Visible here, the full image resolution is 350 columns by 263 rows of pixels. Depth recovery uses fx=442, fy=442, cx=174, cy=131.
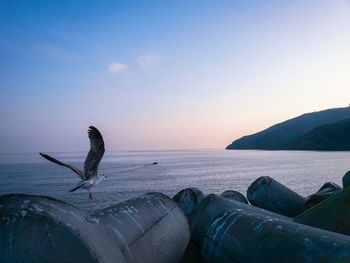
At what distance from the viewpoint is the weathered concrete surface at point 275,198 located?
992 cm

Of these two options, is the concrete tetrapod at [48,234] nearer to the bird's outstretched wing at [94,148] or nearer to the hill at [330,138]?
the bird's outstretched wing at [94,148]

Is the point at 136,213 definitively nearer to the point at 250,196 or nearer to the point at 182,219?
the point at 182,219

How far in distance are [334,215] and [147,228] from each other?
228 centimetres

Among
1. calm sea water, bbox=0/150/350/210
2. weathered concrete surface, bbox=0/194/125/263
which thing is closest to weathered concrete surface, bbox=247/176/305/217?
weathered concrete surface, bbox=0/194/125/263

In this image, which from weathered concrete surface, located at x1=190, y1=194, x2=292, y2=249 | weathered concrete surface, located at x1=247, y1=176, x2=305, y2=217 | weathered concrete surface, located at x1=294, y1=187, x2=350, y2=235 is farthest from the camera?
weathered concrete surface, located at x1=247, y1=176, x2=305, y2=217

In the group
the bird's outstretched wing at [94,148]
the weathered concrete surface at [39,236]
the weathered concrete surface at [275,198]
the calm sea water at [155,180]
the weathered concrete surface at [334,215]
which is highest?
the bird's outstretched wing at [94,148]

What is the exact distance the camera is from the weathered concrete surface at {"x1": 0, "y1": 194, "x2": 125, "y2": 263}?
2.91 metres

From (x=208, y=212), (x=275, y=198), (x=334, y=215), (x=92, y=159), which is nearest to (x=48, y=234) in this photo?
(x=334, y=215)

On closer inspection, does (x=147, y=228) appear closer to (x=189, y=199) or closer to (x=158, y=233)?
(x=158, y=233)

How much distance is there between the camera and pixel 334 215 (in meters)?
5.38

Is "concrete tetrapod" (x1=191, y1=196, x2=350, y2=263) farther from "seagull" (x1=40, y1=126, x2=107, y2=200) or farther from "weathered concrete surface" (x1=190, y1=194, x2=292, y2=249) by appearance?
"seagull" (x1=40, y1=126, x2=107, y2=200)

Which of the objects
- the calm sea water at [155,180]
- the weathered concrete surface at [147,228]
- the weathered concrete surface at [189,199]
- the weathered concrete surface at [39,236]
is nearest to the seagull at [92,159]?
the weathered concrete surface at [189,199]

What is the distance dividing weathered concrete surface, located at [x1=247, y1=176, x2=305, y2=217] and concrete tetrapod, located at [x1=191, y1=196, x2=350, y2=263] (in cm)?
487

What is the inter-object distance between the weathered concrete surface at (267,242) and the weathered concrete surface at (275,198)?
486cm
